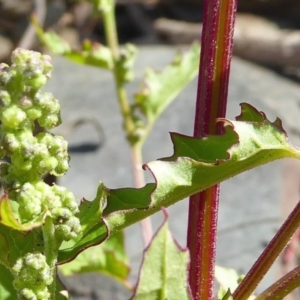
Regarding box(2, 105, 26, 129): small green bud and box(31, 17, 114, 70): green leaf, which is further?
box(31, 17, 114, 70): green leaf

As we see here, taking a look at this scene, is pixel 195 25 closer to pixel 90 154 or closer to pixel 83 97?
pixel 83 97

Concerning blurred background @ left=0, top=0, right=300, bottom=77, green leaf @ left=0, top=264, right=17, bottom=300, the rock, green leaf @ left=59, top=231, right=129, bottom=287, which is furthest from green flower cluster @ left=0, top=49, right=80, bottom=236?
blurred background @ left=0, top=0, right=300, bottom=77

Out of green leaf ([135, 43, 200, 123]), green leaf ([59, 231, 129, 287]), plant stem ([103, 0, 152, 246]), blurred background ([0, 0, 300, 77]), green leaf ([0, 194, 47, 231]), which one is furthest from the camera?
blurred background ([0, 0, 300, 77])

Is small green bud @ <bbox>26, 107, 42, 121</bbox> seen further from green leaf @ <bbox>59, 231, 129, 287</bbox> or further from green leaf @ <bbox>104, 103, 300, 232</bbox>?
green leaf @ <bbox>59, 231, 129, 287</bbox>

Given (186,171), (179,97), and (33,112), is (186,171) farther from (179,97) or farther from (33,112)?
(179,97)

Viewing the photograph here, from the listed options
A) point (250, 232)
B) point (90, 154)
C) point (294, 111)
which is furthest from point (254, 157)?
point (294, 111)

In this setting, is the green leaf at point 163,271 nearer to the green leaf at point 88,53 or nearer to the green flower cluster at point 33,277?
the green flower cluster at point 33,277
